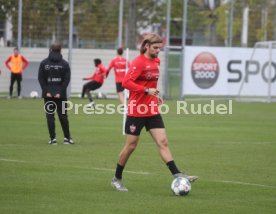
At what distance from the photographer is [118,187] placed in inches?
479

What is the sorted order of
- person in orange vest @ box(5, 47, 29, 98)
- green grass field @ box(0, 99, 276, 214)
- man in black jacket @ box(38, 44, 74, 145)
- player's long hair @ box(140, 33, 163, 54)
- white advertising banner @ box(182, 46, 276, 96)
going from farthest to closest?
white advertising banner @ box(182, 46, 276, 96)
person in orange vest @ box(5, 47, 29, 98)
man in black jacket @ box(38, 44, 74, 145)
player's long hair @ box(140, 33, 163, 54)
green grass field @ box(0, 99, 276, 214)

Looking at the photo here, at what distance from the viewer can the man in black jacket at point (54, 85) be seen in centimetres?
1859

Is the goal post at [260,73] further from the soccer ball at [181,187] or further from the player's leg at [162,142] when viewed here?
the soccer ball at [181,187]

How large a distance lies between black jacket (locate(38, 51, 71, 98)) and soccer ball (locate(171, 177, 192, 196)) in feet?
24.0

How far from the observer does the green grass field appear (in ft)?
35.7

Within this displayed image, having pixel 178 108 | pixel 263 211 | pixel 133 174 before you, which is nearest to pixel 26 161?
pixel 133 174

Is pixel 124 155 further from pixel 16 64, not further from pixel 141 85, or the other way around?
pixel 16 64

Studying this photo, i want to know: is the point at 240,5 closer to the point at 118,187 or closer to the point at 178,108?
the point at 178,108

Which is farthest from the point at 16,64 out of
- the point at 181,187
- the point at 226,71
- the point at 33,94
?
Answer: the point at 181,187

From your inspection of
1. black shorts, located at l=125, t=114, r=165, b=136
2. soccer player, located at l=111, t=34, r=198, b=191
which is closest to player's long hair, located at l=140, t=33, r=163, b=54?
soccer player, located at l=111, t=34, r=198, b=191

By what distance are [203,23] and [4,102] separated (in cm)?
1266

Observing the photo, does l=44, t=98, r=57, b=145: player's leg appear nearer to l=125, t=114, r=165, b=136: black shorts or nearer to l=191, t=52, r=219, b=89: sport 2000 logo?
l=125, t=114, r=165, b=136: black shorts

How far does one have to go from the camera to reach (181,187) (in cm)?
1166
